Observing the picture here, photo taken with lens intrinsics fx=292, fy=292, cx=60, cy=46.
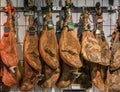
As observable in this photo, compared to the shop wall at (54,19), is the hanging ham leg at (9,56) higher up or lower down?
lower down

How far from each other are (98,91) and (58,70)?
1.40 feet

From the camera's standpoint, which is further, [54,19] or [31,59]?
[54,19]

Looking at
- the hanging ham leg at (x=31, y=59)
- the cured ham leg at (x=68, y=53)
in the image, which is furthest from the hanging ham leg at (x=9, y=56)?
the cured ham leg at (x=68, y=53)

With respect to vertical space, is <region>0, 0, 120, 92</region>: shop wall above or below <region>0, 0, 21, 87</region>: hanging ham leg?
above

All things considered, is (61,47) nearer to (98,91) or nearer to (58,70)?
(58,70)

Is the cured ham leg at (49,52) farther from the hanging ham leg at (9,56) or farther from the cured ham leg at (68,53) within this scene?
the hanging ham leg at (9,56)

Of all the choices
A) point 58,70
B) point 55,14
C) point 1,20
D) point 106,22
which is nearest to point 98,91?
point 58,70

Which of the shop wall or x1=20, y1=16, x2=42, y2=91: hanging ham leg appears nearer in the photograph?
x1=20, y1=16, x2=42, y2=91: hanging ham leg

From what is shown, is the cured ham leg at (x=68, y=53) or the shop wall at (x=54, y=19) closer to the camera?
the cured ham leg at (x=68, y=53)

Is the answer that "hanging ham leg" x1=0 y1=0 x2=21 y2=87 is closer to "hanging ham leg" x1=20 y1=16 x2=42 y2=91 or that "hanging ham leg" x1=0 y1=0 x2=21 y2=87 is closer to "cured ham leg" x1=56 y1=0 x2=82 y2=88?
"hanging ham leg" x1=20 y1=16 x2=42 y2=91

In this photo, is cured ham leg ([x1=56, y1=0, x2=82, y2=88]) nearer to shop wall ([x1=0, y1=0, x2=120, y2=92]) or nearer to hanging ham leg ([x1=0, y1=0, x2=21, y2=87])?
shop wall ([x1=0, y1=0, x2=120, y2=92])

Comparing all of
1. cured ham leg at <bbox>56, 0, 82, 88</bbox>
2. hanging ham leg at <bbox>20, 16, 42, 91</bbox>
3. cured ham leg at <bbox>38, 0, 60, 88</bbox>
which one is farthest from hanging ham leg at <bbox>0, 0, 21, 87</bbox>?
cured ham leg at <bbox>56, 0, 82, 88</bbox>

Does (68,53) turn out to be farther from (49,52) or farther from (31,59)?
(31,59)

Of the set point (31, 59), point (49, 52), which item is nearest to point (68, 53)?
point (49, 52)
